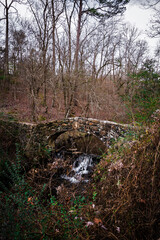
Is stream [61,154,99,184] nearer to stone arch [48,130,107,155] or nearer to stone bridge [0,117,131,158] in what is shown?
stone arch [48,130,107,155]

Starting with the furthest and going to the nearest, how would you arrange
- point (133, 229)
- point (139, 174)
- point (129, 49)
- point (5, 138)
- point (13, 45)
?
point (129, 49) → point (13, 45) → point (5, 138) → point (139, 174) → point (133, 229)

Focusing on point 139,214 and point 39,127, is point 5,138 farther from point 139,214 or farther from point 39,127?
point 139,214

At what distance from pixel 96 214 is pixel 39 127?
15.0ft

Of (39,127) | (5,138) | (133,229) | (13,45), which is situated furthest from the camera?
(13,45)

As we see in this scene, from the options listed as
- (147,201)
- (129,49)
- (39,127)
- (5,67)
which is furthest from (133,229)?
(129,49)

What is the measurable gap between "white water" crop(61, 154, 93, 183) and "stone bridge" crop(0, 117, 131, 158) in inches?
52.6

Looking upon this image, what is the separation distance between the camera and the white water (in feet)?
16.6

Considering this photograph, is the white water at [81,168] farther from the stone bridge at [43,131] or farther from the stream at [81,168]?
the stone bridge at [43,131]

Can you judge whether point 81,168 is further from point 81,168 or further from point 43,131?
point 43,131

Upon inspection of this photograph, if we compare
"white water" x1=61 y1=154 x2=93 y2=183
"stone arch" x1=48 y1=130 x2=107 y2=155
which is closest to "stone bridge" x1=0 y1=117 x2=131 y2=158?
"stone arch" x1=48 y1=130 x2=107 y2=155

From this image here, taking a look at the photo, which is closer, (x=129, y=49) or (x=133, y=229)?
(x=133, y=229)

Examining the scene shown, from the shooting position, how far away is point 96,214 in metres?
1.49

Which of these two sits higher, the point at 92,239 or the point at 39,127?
the point at 39,127

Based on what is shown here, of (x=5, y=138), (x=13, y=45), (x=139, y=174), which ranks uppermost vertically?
(x=13, y=45)
